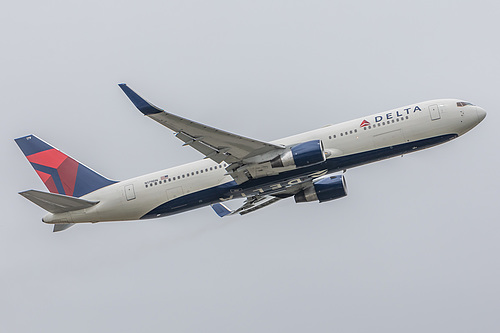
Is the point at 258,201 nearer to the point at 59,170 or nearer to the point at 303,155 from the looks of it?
the point at 303,155

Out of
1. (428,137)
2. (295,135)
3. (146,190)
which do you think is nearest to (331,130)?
(295,135)

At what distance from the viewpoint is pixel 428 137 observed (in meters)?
43.0

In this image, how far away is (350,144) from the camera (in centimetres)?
4297

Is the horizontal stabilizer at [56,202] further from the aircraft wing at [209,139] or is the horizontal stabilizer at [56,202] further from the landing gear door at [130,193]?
the aircraft wing at [209,139]

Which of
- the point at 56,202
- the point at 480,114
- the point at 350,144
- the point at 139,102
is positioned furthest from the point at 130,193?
the point at 480,114

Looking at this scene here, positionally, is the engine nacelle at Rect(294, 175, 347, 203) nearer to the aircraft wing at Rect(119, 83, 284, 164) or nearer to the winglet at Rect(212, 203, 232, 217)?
the winglet at Rect(212, 203, 232, 217)

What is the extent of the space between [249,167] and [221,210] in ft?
30.0

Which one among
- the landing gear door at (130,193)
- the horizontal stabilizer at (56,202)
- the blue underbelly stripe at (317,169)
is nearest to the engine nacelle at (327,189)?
the blue underbelly stripe at (317,169)

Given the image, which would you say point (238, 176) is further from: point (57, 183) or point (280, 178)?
point (57, 183)

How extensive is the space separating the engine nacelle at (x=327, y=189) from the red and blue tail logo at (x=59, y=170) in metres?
14.5

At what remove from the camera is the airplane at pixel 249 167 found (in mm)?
42094

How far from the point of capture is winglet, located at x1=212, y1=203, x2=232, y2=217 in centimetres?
5134

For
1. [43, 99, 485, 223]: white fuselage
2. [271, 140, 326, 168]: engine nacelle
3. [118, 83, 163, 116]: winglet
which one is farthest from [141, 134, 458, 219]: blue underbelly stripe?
[118, 83, 163, 116]: winglet

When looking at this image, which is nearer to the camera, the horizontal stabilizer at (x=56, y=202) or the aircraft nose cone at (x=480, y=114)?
the aircraft nose cone at (x=480, y=114)
